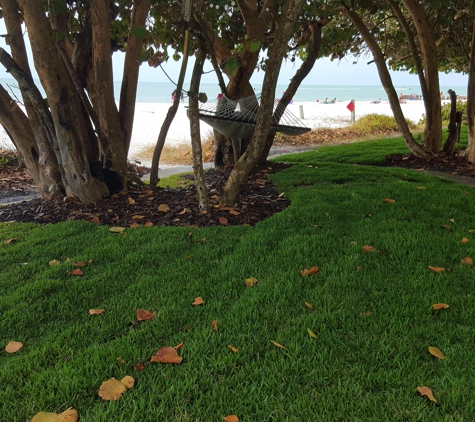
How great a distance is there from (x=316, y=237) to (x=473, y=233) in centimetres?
127

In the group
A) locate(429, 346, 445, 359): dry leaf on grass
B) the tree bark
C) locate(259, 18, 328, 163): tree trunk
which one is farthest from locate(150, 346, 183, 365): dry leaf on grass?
locate(259, 18, 328, 163): tree trunk

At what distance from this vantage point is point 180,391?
148cm

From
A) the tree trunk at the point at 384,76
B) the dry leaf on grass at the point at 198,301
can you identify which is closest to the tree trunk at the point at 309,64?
the tree trunk at the point at 384,76

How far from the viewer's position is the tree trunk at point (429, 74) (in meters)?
6.48

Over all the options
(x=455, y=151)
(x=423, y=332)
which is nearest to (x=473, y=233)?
(x=423, y=332)

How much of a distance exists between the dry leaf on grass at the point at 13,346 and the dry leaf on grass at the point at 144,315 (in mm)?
539

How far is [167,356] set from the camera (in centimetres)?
167

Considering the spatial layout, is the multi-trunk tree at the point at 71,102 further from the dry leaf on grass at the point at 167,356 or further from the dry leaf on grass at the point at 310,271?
the dry leaf on grass at the point at 167,356

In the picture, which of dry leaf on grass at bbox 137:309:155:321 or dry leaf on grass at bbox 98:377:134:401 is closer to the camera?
dry leaf on grass at bbox 98:377:134:401

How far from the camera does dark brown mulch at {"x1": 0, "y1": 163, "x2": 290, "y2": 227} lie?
11.7 feet

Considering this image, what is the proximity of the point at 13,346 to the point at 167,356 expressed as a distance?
737 millimetres

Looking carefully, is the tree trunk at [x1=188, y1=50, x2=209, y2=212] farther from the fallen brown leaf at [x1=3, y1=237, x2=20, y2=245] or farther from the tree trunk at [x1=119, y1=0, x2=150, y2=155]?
the fallen brown leaf at [x1=3, y1=237, x2=20, y2=245]

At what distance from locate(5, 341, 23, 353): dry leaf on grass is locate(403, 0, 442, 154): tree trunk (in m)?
7.05

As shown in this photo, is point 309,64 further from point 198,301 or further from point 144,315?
point 144,315
